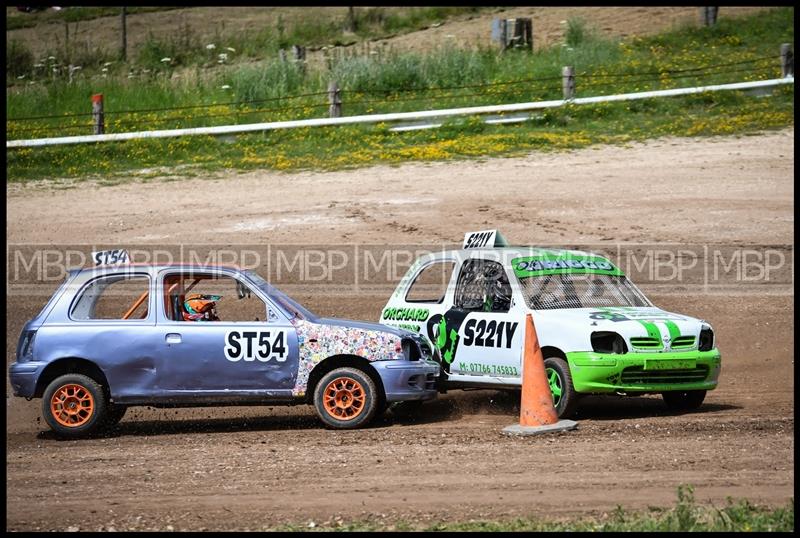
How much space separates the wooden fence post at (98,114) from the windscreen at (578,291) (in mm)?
16703

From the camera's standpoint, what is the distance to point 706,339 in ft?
37.4

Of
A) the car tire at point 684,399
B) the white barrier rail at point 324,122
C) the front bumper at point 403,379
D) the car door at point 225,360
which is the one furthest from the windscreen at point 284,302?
the white barrier rail at point 324,122

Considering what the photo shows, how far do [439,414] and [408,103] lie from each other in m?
17.2

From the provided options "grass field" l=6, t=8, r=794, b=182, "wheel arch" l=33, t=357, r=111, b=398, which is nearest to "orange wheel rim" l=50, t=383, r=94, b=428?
"wheel arch" l=33, t=357, r=111, b=398

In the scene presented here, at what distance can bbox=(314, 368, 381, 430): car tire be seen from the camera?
35.8ft

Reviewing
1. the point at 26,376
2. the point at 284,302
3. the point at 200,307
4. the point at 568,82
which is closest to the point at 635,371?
the point at 284,302

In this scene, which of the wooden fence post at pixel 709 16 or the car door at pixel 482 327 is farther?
the wooden fence post at pixel 709 16

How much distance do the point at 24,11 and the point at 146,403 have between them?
1724 inches

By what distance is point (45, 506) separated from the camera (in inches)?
314

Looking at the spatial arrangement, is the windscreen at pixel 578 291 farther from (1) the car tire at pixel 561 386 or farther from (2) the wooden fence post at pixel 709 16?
(2) the wooden fence post at pixel 709 16

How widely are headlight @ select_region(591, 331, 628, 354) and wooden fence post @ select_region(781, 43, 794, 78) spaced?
19288mm

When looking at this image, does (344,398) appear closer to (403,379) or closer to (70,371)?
(403,379)

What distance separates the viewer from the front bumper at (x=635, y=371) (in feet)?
35.5

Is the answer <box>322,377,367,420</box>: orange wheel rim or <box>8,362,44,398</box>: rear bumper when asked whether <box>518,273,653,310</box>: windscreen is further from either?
<box>8,362,44,398</box>: rear bumper
